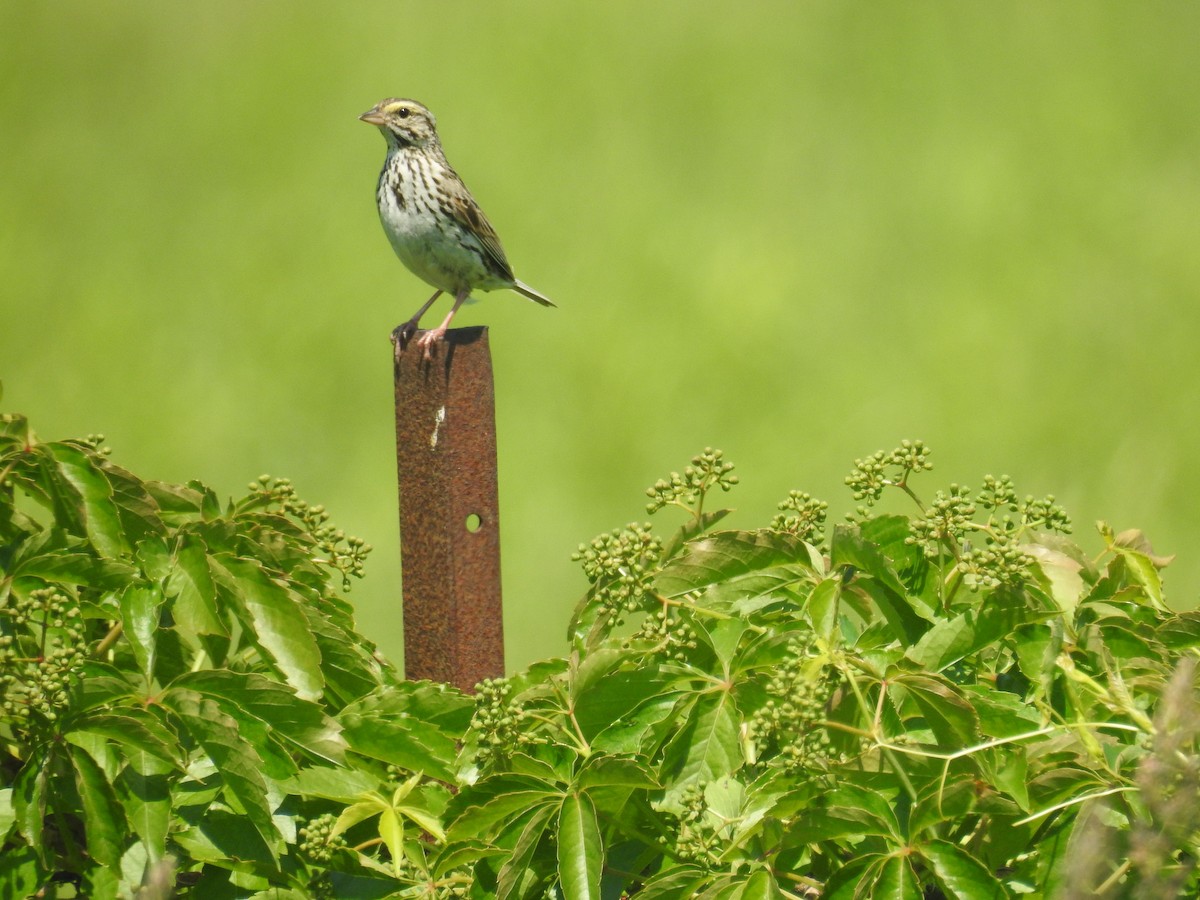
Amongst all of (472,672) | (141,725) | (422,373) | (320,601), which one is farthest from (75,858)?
(422,373)

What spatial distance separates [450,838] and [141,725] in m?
0.42

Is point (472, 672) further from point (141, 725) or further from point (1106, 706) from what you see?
point (1106, 706)

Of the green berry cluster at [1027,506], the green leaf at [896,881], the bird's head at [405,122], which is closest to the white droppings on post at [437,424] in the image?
the green berry cluster at [1027,506]

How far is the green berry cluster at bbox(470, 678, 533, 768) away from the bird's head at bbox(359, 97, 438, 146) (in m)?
3.31

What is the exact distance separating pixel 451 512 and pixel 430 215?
7.35ft

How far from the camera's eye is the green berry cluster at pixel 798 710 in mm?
1594

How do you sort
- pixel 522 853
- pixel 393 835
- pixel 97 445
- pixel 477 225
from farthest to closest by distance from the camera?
pixel 477 225 → pixel 97 445 → pixel 393 835 → pixel 522 853

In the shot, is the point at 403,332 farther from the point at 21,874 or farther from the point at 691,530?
the point at 21,874

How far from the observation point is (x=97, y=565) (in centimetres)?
192

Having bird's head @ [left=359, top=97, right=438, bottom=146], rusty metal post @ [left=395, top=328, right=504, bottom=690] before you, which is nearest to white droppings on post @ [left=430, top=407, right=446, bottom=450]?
rusty metal post @ [left=395, top=328, right=504, bottom=690]

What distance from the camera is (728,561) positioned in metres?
1.89

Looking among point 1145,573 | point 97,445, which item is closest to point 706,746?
point 1145,573

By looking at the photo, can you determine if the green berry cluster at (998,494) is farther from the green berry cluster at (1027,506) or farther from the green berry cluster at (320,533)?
the green berry cluster at (320,533)

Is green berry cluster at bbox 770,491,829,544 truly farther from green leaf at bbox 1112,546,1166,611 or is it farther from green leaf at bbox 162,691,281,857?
green leaf at bbox 162,691,281,857
